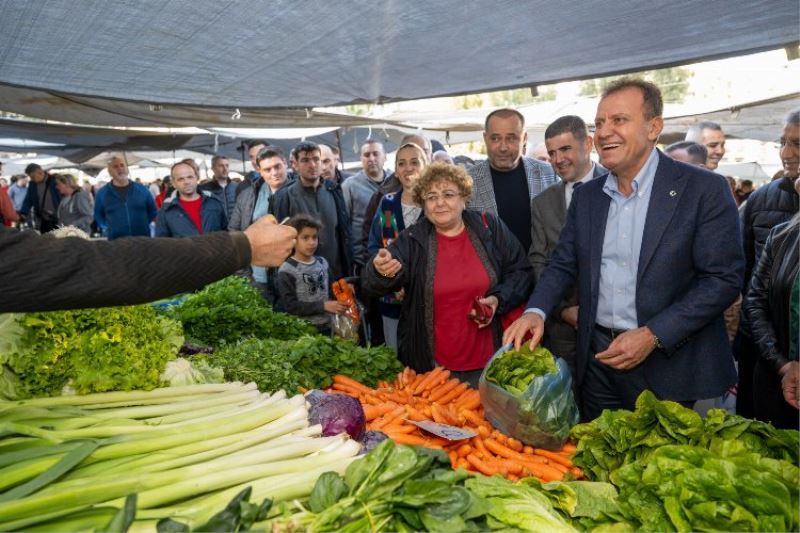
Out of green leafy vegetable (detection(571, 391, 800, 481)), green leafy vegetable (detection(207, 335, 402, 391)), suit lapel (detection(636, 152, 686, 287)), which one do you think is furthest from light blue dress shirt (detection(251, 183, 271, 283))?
green leafy vegetable (detection(571, 391, 800, 481))

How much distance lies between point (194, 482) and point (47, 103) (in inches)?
165

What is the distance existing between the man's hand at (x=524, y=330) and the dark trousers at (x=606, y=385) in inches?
13.7

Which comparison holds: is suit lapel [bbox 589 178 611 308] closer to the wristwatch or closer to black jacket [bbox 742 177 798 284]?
the wristwatch

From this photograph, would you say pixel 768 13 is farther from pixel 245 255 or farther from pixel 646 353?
pixel 245 255

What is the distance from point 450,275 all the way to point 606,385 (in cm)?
116

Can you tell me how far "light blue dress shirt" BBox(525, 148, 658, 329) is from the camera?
2.86 meters

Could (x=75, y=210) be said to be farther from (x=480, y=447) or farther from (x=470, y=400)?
(x=480, y=447)

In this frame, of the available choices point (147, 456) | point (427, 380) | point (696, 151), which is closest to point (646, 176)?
point (427, 380)

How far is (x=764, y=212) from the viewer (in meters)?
4.21

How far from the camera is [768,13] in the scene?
268cm

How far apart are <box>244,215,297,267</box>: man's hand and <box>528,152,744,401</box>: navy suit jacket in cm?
171

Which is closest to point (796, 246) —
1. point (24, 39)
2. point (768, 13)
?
point (768, 13)

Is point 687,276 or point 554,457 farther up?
point 687,276

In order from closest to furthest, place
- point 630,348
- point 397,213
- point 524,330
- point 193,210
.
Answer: point 630,348
point 524,330
point 397,213
point 193,210
